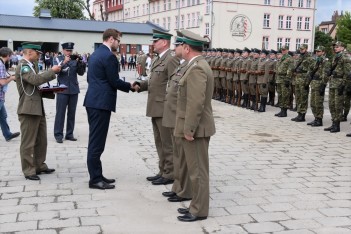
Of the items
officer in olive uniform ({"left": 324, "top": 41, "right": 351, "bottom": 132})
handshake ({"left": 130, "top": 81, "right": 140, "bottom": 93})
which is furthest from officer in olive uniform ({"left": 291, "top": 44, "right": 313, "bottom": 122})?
handshake ({"left": 130, "top": 81, "right": 140, "bottom": 93})

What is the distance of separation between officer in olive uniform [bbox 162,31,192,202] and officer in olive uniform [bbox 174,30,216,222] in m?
0.47

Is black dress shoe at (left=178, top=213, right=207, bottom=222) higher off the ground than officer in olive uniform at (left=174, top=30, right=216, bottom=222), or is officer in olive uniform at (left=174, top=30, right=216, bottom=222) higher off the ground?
officer in olive uniform at (left=174, top=30, right=216, bottom=222)

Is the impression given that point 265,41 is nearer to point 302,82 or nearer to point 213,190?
point 302,82

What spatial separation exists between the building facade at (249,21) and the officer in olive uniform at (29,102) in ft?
147

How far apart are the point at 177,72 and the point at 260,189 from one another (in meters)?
2.00

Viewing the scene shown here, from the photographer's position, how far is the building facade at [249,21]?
53438mm

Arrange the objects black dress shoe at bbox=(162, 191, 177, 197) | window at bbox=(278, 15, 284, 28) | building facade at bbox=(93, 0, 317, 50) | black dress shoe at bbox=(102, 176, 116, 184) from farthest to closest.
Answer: window at bbox=(278, 15, 284, 28), building facade at bbox=(93, 0, 317, 50), black dress shoe at bbox=(102, 176, 116, 184), black dress shoe at bbox=(162, 191, 177, 197)

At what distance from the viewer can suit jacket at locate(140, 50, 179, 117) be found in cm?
611

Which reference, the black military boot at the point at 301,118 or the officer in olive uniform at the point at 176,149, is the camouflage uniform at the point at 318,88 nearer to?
the black military boot at the point at 301,118

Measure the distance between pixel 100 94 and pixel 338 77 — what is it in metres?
7.12

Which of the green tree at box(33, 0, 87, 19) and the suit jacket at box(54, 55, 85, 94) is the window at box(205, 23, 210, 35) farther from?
the suit jacket at box(54, 55, 85, 94)

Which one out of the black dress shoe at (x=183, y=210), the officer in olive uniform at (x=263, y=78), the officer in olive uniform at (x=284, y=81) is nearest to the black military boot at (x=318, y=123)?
the officer in olive uniform at (x=284, y=81)

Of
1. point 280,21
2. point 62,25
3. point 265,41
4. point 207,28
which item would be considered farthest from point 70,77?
point 280,21

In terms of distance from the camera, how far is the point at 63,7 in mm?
73188
